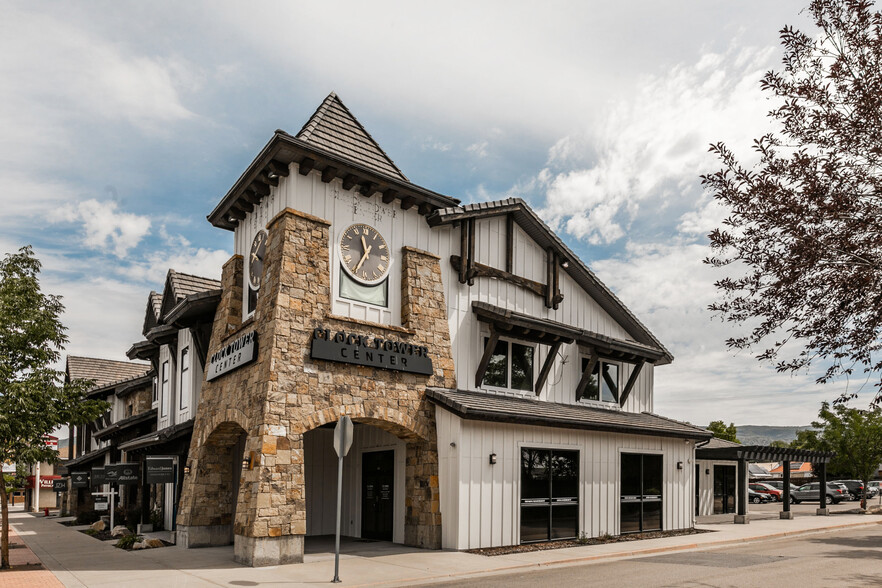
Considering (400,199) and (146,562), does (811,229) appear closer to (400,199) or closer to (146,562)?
(400,199)

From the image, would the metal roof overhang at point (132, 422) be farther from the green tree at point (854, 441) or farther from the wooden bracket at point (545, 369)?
the green tree at point (854, 441)

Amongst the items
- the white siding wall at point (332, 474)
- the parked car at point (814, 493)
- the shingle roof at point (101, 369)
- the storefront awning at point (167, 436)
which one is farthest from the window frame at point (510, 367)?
the parked car at point (814, 493)

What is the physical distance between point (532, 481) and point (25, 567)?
11.0 metres

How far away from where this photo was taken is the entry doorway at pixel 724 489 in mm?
29547

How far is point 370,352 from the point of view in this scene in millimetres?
15969

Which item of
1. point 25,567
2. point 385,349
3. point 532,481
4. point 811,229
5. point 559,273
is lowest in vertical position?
point 25,567

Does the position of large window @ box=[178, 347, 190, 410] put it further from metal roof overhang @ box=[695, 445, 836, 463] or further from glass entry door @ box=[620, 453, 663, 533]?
metal roof overhang @ box=[695, 445, 836, 463]

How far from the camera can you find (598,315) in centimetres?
2270

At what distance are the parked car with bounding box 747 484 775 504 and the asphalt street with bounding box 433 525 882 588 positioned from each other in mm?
26386

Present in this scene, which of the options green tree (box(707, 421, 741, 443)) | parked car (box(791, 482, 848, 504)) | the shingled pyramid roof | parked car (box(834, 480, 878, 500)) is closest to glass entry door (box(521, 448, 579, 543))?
the shingled pyramid roof

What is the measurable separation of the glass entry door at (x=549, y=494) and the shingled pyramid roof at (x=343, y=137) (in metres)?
7.80

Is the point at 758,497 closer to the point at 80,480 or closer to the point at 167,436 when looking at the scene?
the point at 167,436

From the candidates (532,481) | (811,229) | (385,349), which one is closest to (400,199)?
(385,349)

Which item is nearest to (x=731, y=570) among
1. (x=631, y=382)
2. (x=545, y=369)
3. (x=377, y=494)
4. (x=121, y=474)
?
A: (x=545, y=369)
